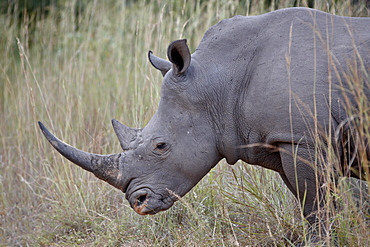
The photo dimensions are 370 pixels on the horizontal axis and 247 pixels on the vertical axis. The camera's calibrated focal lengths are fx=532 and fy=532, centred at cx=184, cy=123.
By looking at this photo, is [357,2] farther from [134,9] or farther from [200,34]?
[134,9]

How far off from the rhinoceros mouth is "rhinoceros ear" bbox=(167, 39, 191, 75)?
854mm

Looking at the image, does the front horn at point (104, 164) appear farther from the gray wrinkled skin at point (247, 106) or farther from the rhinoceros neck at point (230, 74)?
the rhinoceros neck at point (230, 74)

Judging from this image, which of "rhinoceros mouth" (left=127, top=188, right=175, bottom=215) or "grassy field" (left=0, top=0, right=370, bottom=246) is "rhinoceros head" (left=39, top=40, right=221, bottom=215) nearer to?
"rhinoceros mouth" (left=127, top=188, right=175, bottom=215)

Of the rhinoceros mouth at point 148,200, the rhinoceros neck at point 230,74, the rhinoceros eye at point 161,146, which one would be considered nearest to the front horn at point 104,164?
the rhinoceros mouth at point 148,200

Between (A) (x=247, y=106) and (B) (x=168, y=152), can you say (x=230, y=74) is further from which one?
(B) (x=168, y=152)

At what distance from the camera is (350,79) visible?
10.2ft

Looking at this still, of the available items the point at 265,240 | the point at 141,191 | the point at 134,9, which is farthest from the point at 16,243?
the point at 134,9

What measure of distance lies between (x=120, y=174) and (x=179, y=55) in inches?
36.3

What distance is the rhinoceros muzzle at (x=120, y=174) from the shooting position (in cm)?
368

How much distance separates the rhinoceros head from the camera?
11.8ft

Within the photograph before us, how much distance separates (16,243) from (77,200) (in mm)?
677

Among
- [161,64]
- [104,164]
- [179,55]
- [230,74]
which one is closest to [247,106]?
[230,74]

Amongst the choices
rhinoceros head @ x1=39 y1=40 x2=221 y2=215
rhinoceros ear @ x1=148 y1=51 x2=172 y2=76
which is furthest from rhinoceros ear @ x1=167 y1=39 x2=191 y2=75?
rhinoceros ear @ x1=148 y1=51 x2=172 y2=76

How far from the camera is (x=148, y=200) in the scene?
3.69 metres
